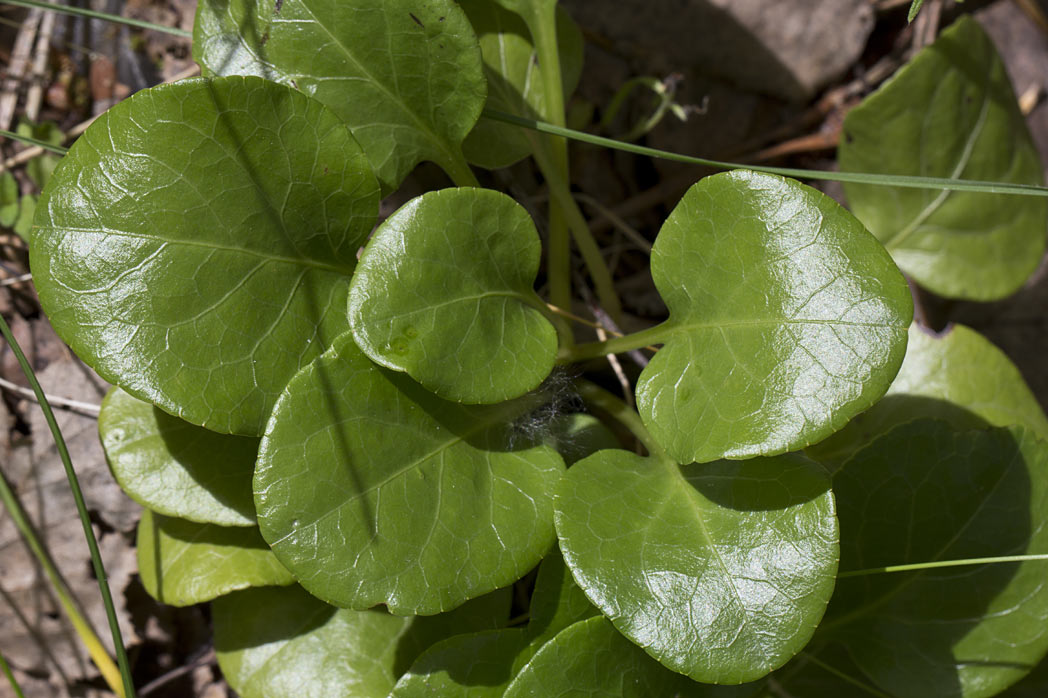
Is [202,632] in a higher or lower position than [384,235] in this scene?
lower

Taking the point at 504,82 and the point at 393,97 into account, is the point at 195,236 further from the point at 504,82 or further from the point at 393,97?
the point at 504,82

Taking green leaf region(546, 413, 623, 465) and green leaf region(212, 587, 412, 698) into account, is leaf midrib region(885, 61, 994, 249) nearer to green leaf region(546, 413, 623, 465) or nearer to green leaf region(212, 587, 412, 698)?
green leaf region(546, 413, 623, 465)

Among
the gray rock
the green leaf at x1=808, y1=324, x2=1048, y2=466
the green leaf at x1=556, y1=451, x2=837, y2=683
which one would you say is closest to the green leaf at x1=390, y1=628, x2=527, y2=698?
the green leaf at x1=556, y1=451, x2=837, y2=683

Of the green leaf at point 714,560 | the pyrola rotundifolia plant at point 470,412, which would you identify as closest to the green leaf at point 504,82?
the pyrola rotundifolia plant at point 470,412

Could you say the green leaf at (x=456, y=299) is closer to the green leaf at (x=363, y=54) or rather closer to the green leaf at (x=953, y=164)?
the green leaf at (x=363, y=54)

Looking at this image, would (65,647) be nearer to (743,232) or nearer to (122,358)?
(122,358)

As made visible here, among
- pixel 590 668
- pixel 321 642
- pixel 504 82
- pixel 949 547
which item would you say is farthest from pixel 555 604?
pixel 504 82

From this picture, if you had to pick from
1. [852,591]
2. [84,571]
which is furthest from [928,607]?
[84,571]
